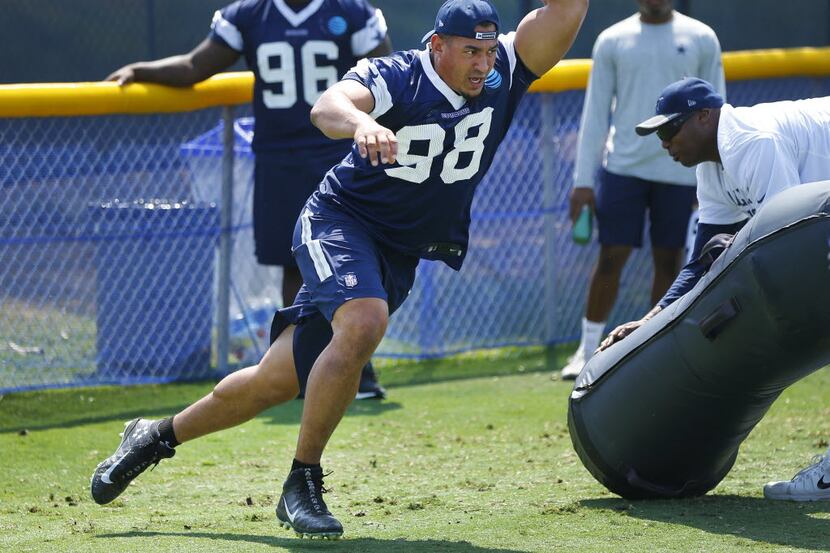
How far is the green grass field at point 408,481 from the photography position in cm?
447

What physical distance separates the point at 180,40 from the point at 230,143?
378 centimetres

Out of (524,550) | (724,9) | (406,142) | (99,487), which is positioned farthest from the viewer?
(724,9)

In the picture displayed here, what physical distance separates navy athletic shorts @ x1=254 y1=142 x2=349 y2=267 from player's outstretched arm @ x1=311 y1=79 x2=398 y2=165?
2.37 meters

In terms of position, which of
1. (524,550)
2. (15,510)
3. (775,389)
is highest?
(775,389)

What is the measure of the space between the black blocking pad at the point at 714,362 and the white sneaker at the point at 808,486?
20 cm

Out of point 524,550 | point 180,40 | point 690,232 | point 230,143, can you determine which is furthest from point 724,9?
point 524,550

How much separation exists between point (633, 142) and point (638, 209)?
1.22ft

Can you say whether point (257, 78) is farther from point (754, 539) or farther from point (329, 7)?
point (754, 539)

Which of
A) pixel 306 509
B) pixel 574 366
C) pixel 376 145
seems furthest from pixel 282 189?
pixel 376 145

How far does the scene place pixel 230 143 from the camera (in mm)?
7562

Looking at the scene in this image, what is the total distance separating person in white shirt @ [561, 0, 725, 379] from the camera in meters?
7.49

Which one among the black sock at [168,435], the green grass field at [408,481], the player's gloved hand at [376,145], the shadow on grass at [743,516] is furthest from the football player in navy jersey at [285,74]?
the player's gloved hand at [376,145]

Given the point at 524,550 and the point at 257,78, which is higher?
the point at 257,78

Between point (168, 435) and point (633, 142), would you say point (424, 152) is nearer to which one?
point (168, 435)
